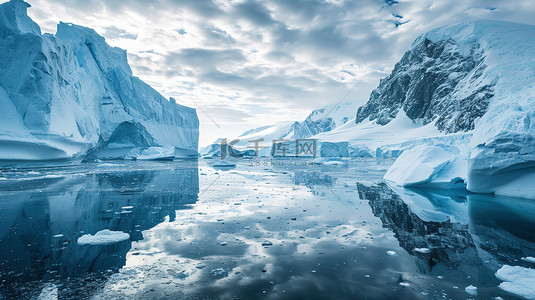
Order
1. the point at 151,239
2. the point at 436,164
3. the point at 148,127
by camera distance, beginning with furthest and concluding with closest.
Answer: the point at 148,127 → the point at 436,164 → the point at 151,239

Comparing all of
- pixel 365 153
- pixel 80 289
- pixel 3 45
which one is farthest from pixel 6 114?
pixel 365 153

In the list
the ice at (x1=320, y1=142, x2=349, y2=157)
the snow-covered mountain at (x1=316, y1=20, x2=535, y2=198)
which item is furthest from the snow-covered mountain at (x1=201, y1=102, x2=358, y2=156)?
the ice at (x1=320, y1=142, x2=349, y2=157)

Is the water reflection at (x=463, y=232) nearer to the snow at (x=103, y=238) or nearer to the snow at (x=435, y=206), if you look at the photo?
the snow at (x=435, y=206)

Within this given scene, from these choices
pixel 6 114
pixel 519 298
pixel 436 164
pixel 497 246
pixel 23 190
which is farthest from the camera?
pixel 6 114

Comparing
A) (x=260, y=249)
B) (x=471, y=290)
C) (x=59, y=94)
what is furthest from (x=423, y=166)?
(x=59, y=94)

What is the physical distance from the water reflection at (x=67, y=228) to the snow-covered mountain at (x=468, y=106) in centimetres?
903

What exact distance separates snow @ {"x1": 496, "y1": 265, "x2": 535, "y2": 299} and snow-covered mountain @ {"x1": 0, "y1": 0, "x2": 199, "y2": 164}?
63.0ft

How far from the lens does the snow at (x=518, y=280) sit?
2.89 meters

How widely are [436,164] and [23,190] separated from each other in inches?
556

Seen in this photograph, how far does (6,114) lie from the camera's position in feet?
50.1

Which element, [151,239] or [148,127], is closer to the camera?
[151,239]

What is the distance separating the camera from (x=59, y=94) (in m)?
18.8

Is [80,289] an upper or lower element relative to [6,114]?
lower

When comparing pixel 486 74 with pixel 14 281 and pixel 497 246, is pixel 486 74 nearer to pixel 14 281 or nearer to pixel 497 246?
pixel 497 246
